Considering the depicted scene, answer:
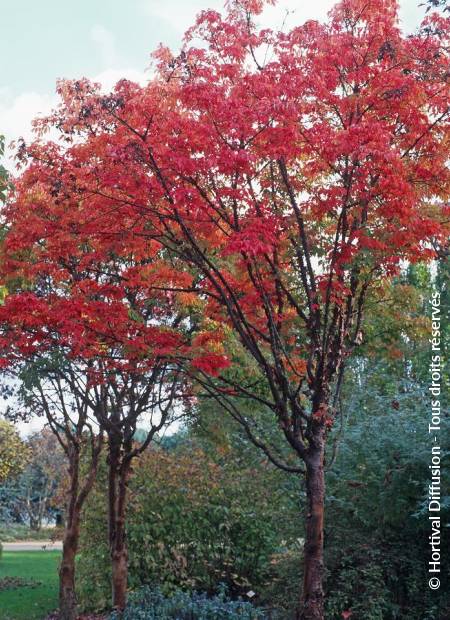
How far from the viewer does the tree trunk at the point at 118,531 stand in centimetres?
1132

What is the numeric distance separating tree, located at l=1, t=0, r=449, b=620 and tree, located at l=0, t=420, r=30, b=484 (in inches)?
715

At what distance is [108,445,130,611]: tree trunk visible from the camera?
11.3 meters

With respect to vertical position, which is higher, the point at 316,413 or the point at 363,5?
the point at 363,5

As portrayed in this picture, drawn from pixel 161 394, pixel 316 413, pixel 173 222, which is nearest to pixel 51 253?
pixel 173 222

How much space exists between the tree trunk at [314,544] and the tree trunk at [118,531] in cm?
443

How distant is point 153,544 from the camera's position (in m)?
13.4

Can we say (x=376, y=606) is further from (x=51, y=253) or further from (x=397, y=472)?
(x=51, y=253)

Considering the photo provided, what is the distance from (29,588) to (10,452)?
830 cm

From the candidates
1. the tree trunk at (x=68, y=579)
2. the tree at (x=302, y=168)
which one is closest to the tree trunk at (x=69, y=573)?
the tree trunk at (x=68, y=579)

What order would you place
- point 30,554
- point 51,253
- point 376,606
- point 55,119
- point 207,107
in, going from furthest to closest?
point 30,554, point 55,119, point 51,253, point 376,606, point 207,107

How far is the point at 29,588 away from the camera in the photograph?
693 inches

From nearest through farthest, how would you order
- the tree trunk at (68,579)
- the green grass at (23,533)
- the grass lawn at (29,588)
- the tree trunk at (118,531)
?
the tree trunk at (118,531)
the tree trunk at (68,579)
the grass lawn at (29,588)
the green grass at (23,533)

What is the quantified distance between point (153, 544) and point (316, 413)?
6.68 m

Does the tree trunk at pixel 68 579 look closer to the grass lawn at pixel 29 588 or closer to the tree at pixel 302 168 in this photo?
the grass lawn at pixel 29 588
